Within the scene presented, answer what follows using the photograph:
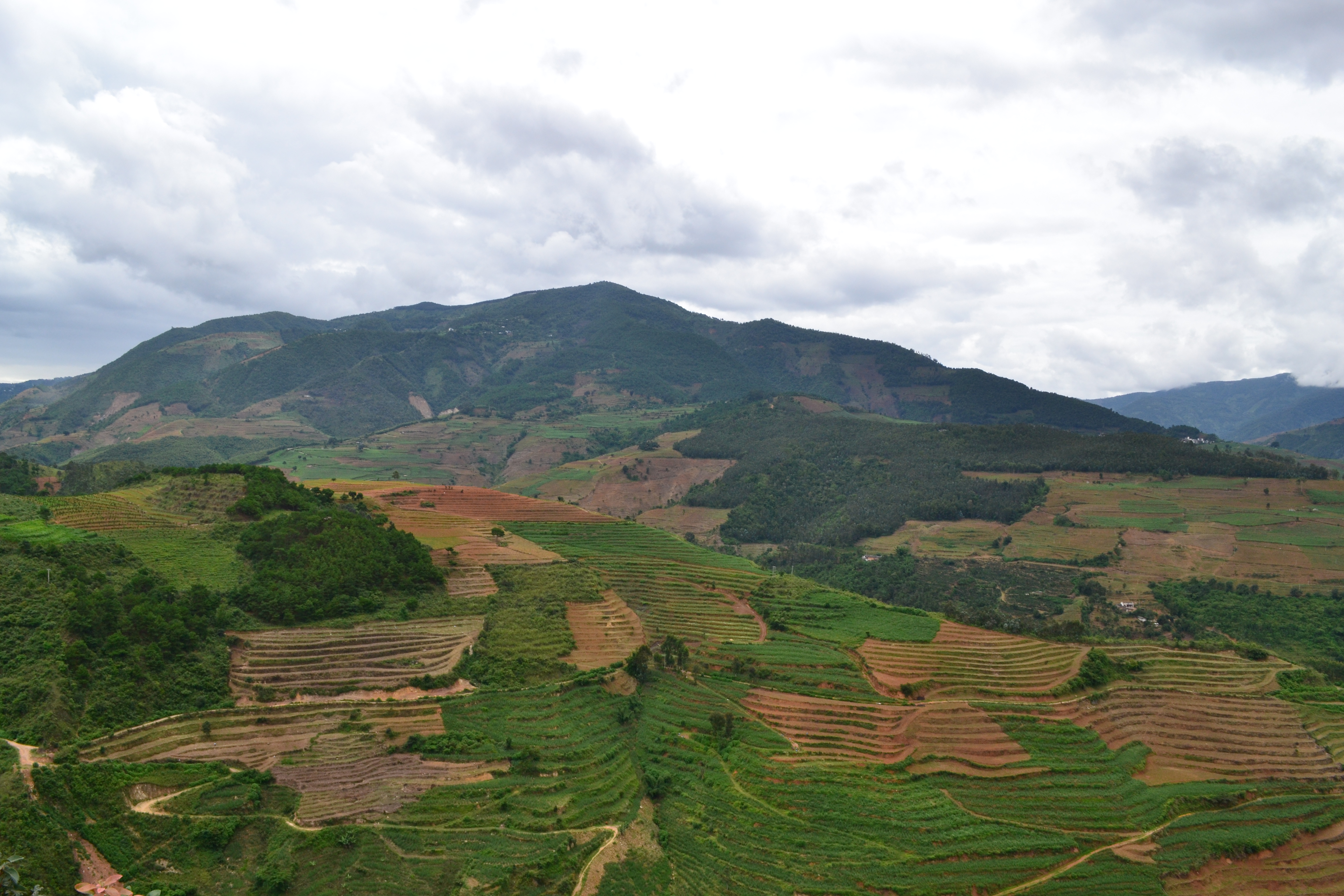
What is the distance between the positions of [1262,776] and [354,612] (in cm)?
6936

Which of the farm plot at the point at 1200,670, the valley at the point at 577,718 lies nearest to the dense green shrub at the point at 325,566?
the valley at the point at 577,718

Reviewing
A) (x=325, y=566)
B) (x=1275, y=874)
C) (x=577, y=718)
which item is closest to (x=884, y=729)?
(x=577, y=718)

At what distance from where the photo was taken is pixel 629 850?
1499 inches

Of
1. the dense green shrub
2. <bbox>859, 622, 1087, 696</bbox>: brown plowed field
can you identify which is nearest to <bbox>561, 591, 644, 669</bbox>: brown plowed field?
the dense green shrub

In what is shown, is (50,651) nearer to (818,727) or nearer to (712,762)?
(712,762)

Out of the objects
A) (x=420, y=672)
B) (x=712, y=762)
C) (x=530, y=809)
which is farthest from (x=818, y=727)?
(x=420, y=672)

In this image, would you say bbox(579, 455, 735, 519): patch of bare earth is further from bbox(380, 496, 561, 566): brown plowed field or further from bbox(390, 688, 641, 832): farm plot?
bbox(390, 688, 641, 832): farm plot

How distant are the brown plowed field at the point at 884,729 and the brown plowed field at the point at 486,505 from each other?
51375 millimetres

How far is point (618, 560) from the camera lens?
291 feet

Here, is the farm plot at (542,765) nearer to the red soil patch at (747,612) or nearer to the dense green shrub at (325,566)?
the dense green shrub at (325,566)

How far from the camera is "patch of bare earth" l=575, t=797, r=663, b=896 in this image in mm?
35344

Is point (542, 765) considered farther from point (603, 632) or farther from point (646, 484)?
point (646, 484)

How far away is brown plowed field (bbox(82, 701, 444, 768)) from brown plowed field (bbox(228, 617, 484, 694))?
322cm

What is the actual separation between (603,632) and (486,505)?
4436 centimetres
